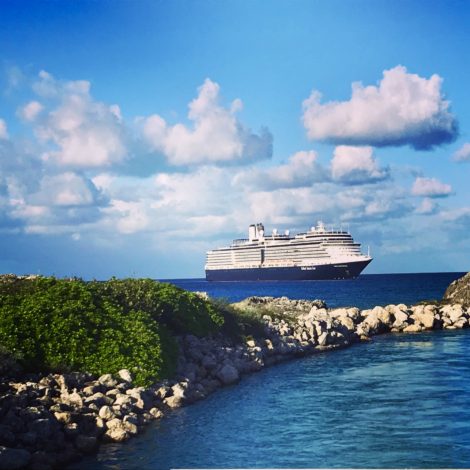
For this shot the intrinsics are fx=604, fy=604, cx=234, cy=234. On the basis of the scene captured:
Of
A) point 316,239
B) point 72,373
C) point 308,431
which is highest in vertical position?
point 316,239

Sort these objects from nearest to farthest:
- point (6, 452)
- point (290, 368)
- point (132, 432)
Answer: point (6, 452), point (132, 432), point (290, 368)

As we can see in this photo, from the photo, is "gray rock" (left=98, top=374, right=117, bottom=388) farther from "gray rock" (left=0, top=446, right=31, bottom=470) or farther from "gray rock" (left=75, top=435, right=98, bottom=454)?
"gray rock" (left=0, top=446, right=31, bottom=470)

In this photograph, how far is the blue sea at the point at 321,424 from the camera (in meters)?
16.0

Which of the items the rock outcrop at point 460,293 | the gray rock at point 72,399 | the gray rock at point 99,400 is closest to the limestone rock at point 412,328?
the rock outcrop at point 460,293

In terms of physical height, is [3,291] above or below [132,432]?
above

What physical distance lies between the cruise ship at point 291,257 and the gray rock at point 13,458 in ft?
445

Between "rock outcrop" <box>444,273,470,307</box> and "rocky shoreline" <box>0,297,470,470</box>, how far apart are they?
84.2ft

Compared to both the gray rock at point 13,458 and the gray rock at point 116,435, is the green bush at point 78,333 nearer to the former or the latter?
the gray rock at point 116,435

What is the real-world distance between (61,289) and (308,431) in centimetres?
1325

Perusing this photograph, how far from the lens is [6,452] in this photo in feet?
48.1

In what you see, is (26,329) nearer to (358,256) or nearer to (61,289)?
(61,289)

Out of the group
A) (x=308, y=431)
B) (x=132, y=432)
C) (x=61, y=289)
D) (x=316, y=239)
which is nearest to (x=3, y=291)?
(x=61, y=289)

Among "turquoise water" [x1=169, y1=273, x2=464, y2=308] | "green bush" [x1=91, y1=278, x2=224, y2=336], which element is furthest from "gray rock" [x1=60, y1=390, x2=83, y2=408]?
Result: "turquoise water" [x1=169, y1=273, x2=464, y2=308]

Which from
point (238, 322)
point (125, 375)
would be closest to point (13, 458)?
point (125, 375)
